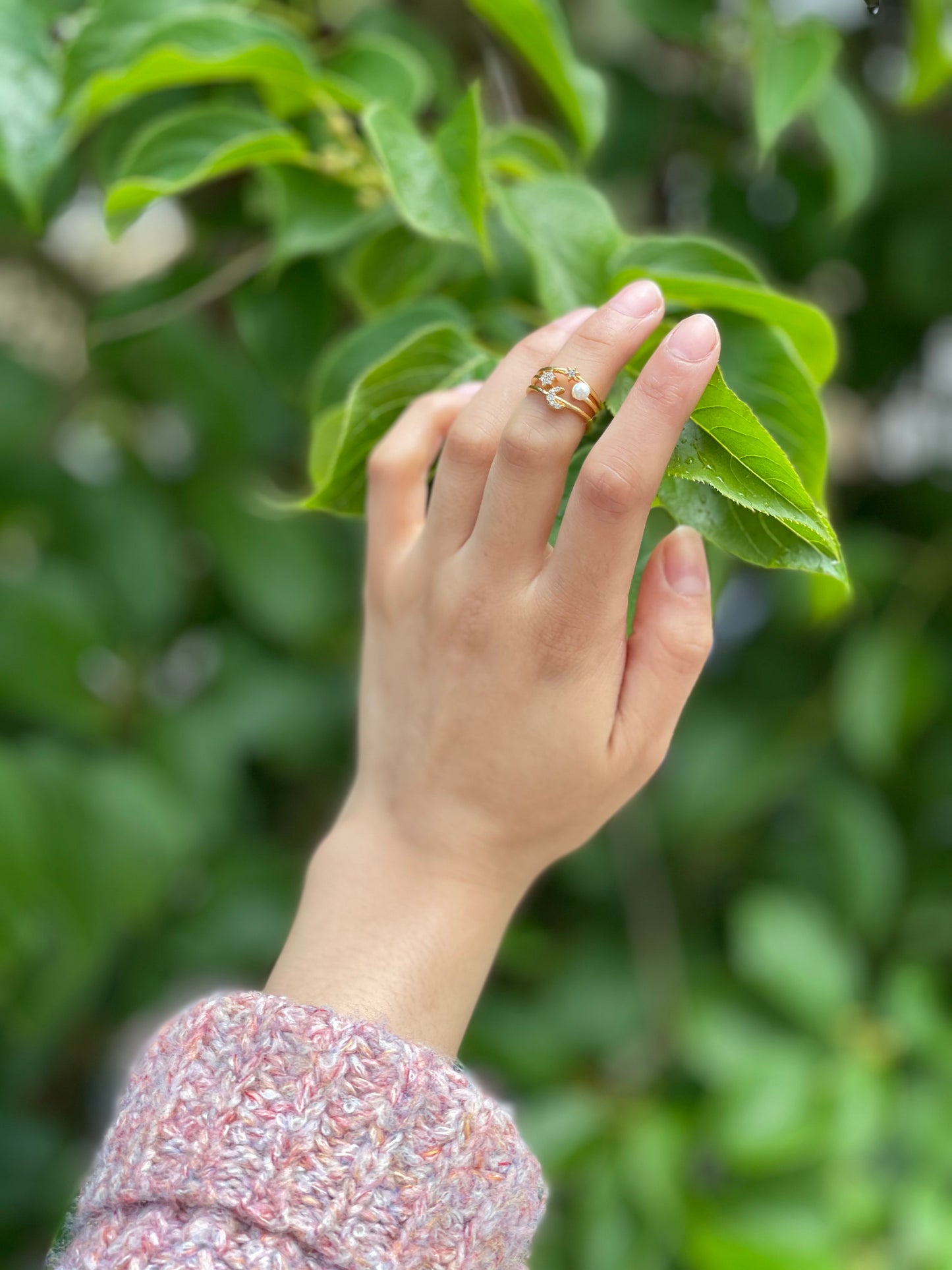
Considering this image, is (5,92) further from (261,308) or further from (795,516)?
(795,516)

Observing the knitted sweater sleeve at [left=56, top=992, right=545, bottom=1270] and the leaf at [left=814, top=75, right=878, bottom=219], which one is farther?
the leaf at [left=814, top=75, right=878, bottom=219]

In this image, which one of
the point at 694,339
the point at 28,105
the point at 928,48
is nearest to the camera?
the point at 694,339

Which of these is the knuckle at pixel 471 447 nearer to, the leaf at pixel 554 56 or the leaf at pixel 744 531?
the leaf at pixel 744 531

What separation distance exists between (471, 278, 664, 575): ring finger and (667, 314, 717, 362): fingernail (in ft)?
0.08

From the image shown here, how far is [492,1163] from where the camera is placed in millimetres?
322

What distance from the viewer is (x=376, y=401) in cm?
36

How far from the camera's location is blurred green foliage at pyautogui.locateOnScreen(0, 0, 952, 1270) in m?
0.71

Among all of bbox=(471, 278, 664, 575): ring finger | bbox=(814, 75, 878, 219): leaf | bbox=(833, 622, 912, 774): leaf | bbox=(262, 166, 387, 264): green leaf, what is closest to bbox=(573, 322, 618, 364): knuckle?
bbox=(471, 278, 664, 575): ring finger

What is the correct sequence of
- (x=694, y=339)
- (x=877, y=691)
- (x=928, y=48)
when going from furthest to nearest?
(x=877, y=691) < (x=928, y=48) < (x=694, y=339)

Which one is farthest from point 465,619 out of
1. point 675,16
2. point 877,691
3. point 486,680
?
point 877,691

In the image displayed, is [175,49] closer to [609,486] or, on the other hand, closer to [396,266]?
[396,266]

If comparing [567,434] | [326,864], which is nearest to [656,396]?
[567,434]

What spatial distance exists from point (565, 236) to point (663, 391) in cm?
11

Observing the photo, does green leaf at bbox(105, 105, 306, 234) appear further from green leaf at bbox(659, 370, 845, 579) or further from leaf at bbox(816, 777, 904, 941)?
leaf at bbox(816, 777, 904, 941)
